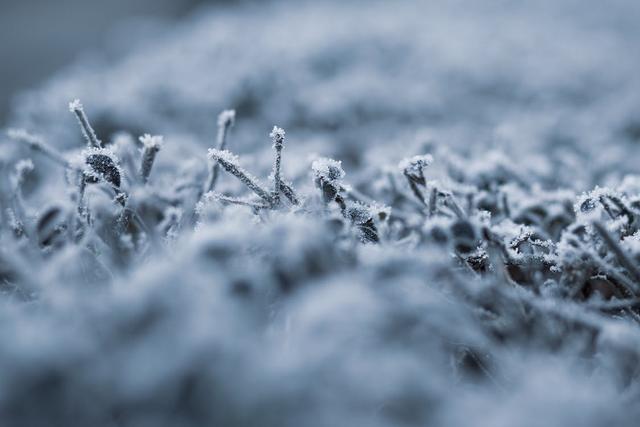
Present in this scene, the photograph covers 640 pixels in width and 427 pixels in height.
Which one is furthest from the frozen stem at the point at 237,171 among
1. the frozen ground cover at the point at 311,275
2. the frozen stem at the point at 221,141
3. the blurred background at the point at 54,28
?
the blurred background at the point at 54,28

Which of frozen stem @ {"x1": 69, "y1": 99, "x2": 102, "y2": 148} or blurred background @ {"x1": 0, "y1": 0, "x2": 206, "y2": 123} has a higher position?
blurred background @ {"x1": 0, "y1": 0, "x2": 206, "y2": 123}

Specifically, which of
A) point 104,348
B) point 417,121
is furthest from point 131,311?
point 417,121

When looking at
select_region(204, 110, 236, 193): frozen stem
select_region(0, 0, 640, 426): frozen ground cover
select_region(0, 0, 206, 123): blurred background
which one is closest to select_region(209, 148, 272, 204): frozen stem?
select_region(0, 0, 640, 426): frozen ground cover

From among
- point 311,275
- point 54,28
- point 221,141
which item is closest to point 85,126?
point 221,141

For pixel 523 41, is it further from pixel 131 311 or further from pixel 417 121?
pixel 131 311

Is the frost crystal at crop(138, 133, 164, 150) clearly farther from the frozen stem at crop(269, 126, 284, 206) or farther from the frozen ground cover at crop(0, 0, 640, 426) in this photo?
the frozen stem at crop(269, 126, 284, 206)

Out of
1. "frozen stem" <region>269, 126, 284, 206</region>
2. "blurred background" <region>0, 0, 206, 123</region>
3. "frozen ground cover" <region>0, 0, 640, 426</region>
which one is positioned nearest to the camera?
"frozen ground cover" <region>0, 0, 640, 426</region>

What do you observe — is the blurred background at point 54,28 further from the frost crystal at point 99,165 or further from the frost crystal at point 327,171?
the frost crystal at point 327,171
